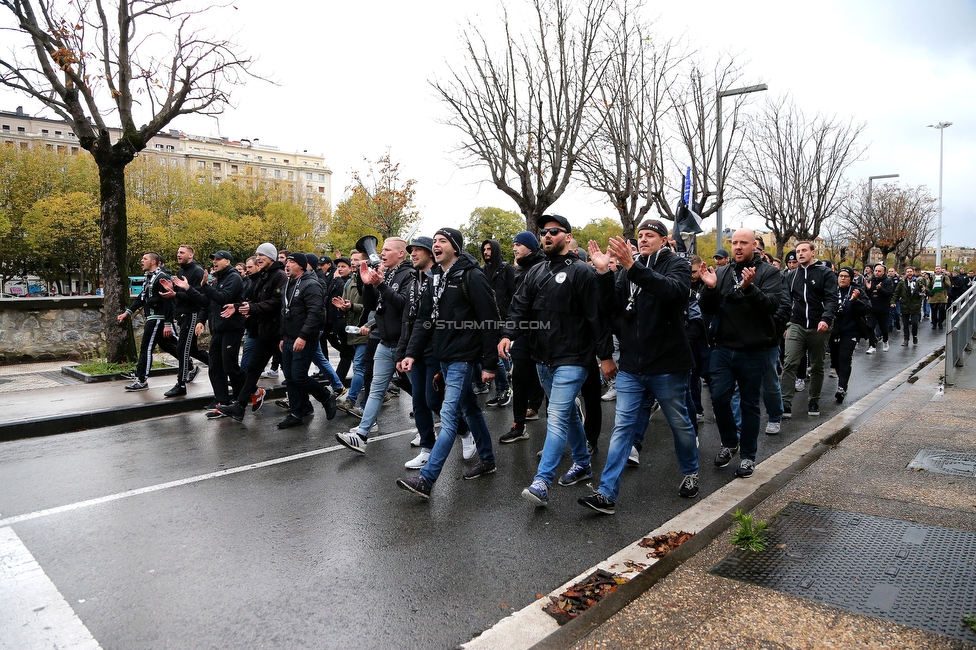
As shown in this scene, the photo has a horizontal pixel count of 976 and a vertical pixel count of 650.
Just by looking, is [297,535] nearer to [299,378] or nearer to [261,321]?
[299,378]

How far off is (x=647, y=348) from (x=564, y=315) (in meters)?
0.62

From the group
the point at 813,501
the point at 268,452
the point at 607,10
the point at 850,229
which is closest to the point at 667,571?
the point at 813,501

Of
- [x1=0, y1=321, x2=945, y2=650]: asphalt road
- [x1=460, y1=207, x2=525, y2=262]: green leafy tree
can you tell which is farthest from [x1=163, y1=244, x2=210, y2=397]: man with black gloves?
[x1=460, y1=207, x2=525, y2=262]: green leafy tree

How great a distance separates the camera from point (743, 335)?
536 centimetres

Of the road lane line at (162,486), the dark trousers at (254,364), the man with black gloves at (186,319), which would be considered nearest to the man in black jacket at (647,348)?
the road lane line at (162,486)

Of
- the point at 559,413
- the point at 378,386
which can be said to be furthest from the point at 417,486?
the point at 378,386

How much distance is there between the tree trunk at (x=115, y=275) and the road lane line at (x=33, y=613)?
8.25 meters

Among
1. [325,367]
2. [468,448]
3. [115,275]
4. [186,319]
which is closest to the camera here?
[468,448]

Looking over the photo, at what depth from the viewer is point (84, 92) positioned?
35.5ft

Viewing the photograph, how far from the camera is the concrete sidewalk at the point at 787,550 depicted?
283cm

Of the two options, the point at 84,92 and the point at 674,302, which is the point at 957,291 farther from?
the point at 84,92

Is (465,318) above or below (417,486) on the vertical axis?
above

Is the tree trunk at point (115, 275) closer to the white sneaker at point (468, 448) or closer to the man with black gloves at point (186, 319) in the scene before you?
the man with black gloves at point (186, 319)

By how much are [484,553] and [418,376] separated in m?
1.98
